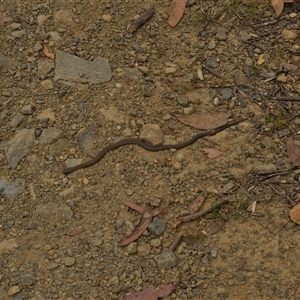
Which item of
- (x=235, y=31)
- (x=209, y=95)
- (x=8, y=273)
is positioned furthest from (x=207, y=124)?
(x=8, y=273)

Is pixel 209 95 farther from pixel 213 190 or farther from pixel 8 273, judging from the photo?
pixel 8 273

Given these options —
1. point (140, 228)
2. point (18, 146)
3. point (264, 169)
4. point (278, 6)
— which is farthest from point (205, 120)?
point (18, 146)

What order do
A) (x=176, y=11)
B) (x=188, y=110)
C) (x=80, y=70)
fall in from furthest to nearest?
(x=176, y=11), (x=80, y=70), (x=188, y=110)

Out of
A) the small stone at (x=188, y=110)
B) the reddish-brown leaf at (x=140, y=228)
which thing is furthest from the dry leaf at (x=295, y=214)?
the small stone at (x=188, y=110)

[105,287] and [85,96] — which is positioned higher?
[85,96]

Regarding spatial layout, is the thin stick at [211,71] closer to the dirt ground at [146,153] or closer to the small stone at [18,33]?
the dirt ground at [146,153]

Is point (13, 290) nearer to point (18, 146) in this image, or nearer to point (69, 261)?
point (69, 261)
